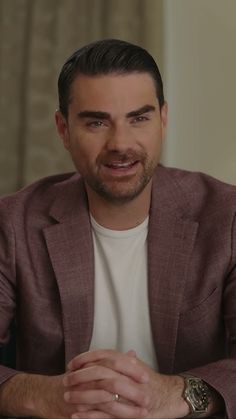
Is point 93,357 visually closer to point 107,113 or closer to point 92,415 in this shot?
point 92,415

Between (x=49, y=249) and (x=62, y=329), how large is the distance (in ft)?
0.63

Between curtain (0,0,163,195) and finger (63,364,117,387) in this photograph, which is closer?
finger (63,364,117,387)

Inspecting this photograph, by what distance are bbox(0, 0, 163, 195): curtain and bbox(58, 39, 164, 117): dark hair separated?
885 millimetres

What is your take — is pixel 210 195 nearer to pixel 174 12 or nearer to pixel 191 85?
pixel 191 85

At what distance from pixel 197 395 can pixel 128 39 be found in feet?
4.91

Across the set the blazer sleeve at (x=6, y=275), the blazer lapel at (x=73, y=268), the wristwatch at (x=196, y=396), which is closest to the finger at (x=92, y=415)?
the wristwatch at (x=196, y=396)

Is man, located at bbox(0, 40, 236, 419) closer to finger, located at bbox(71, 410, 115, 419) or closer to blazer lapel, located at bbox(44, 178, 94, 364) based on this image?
blazer lapel, located at bbox(44, 178, 94, 364)

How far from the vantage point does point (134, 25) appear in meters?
2.34

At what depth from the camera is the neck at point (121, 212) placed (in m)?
1.53

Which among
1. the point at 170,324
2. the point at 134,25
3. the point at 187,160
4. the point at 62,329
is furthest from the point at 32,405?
the point at 134,25

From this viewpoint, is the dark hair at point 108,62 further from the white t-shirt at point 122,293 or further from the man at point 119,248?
the white t-shirt at point 122,293

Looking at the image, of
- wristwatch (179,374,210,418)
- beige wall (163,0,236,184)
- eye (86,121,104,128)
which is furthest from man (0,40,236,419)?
beige wall (163,0,236,184)

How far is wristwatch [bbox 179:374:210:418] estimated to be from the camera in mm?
1234

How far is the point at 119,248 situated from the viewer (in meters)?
1.54
